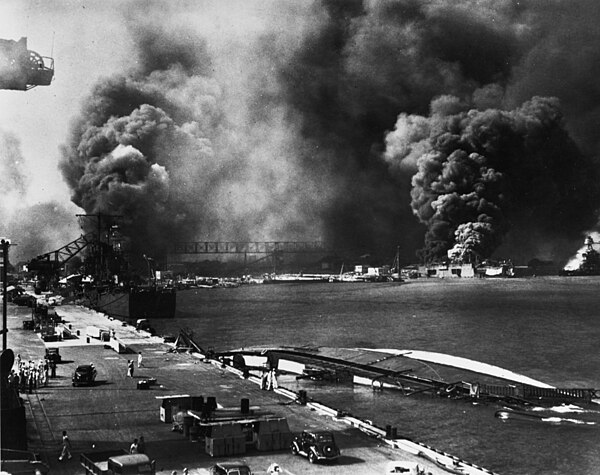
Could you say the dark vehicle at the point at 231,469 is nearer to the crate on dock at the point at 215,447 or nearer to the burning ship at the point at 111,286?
the crate on dock at the point at 215,447

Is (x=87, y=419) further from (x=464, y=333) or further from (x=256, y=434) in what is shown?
(x=464, y=333)

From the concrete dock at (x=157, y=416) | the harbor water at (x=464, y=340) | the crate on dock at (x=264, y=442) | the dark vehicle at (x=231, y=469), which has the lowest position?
the harbor water at (x=464, y=340)

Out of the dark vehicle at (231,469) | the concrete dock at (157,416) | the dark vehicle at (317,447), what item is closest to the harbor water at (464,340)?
the concrete dock at (157,416)

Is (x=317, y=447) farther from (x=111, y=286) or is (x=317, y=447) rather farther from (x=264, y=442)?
(x=111, y=286)

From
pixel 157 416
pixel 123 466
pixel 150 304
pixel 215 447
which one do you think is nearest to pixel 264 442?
pixel 215 447

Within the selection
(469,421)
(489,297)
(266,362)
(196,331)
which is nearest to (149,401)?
A: (469,421)

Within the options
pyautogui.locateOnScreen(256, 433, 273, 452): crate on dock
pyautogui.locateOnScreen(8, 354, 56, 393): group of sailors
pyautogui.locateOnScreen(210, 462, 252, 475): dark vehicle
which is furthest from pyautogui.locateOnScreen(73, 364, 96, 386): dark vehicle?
pyautogui.locateOnScreen(210, 462, 252, 475): dark vehicle

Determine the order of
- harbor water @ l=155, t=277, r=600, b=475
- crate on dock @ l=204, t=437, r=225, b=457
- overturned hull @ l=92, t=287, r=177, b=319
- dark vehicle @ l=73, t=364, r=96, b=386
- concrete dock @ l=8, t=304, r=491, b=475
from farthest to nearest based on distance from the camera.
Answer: overturned hull @ l=92, t=287, r=177, b=319 → dark vehicle @ l=73, t=364, r=96, b=386 → harbor water @ l=155, t=277, r=600, b=475 → crate on dock @ l=204, t=437, r=225, b=457 → concrete dock @ l=8, t=304, r=491, b=475

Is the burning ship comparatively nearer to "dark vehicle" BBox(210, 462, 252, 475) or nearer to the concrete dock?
the concrete dock
